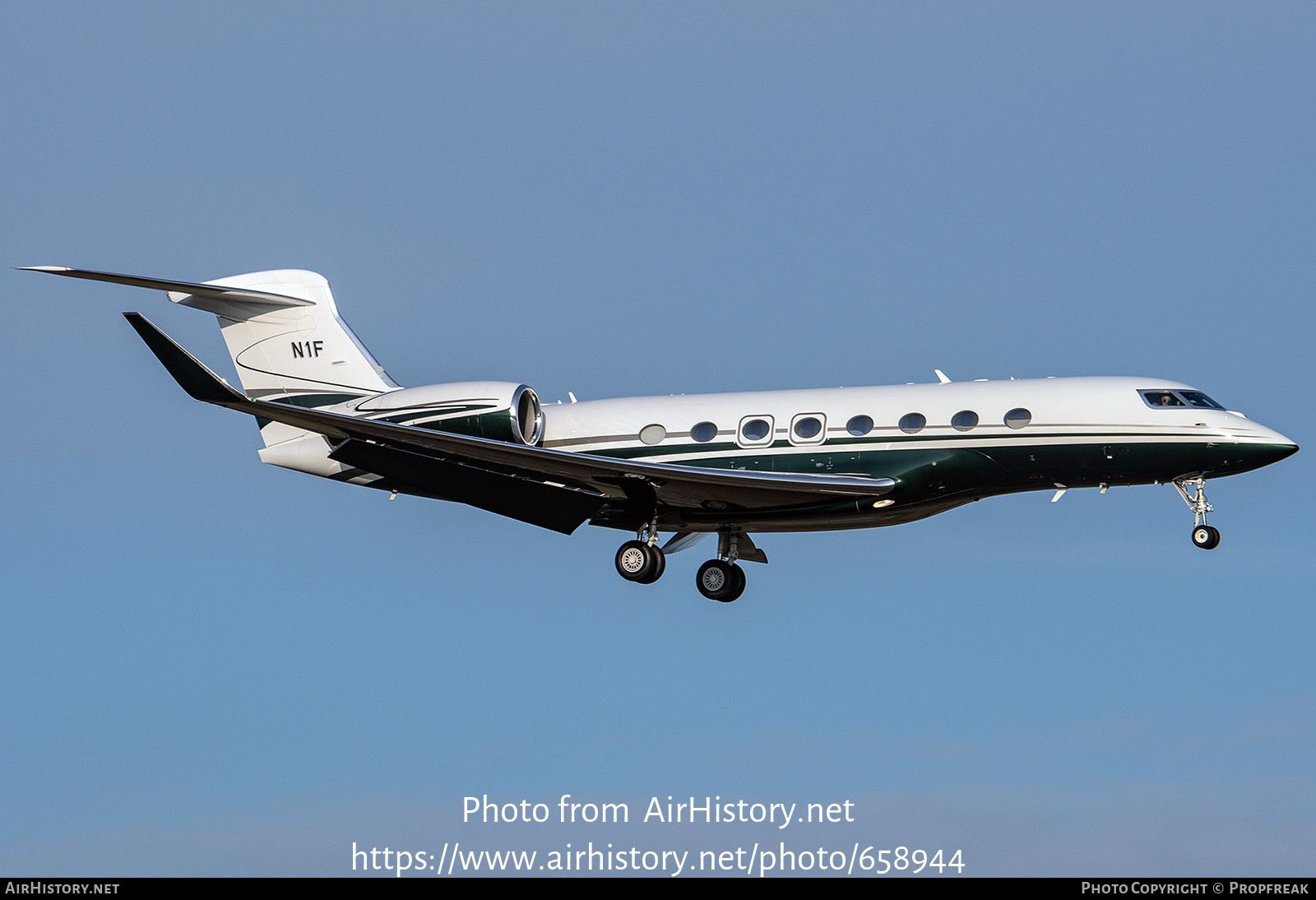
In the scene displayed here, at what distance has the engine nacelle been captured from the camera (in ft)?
83.7

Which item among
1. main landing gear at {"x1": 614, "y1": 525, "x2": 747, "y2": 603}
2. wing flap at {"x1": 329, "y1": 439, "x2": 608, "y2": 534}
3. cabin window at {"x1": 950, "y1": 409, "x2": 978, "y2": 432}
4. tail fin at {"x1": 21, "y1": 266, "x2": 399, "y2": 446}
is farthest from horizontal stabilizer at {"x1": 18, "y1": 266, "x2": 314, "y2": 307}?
cabin window at {"x1": 950, "y1": 409, "x2": 978, "y2": 432}

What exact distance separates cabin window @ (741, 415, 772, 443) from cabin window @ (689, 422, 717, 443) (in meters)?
0.51

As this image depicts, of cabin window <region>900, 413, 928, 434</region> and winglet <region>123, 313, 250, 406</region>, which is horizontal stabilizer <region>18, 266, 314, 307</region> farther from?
cabin window <region>900, 413, 928, 434</region>

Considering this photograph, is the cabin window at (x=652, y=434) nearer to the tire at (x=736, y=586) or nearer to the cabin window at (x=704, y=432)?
the cabin window at (x=704, y=432)

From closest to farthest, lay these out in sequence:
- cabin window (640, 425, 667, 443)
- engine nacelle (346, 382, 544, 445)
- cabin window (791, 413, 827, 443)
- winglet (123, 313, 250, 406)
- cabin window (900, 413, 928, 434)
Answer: winglet (123, 313, 250, 406) → cabin window (900, 413, 928, 434) → cabin window (791, 413, 827, 443) → engine nacelle (346, 382, 544, 445) → cabin window (640, 425, 667, 443)

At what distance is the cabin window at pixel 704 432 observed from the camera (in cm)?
2561

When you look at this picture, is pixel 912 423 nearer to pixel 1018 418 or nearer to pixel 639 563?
pixel 1018 418

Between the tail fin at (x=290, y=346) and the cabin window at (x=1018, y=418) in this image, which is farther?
the tail fin at (x=290, y=346)

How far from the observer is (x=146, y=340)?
862 inches

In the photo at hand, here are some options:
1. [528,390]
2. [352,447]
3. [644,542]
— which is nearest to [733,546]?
[644,542]

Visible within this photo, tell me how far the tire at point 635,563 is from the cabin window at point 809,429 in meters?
3.12

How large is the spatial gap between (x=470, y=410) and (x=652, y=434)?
3120mm

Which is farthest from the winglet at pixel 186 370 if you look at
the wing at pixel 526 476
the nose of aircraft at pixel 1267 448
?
the nose of aircraft at pixel 1267 448
